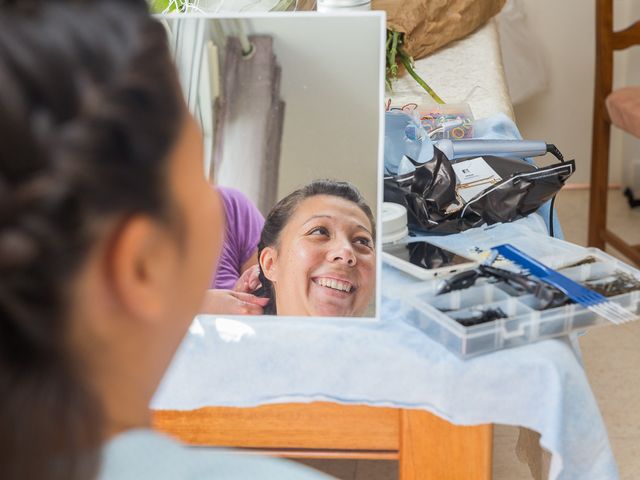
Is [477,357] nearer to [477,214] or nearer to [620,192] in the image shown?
[477,214]

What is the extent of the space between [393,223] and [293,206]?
0.17m

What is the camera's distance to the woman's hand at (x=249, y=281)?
1.04 m

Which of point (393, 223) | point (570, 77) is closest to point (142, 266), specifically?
point (393, 223)

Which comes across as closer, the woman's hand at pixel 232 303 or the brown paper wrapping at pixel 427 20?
the woman's hand at pixel 232 303

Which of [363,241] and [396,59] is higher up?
[396,59]

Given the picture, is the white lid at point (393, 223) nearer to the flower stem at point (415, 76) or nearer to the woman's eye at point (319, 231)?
the woman's eye at point (319, 231)

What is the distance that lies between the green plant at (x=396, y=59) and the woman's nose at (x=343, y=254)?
97 cm

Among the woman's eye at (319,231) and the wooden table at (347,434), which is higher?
the woman's eye at (319,231)

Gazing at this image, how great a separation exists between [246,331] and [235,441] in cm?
12

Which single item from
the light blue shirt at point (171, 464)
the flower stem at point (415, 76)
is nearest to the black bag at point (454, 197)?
the flower stem at point (415, 76)

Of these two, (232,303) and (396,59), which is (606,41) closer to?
(396,59)

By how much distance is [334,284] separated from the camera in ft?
3.35

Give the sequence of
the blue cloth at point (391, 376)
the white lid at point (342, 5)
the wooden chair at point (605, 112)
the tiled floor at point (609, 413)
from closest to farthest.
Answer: the blue cloth at point (391, 376), the white lid at point (342, 5), the tiled floor at point (609, 413), the wooden chair at point (605, 112)

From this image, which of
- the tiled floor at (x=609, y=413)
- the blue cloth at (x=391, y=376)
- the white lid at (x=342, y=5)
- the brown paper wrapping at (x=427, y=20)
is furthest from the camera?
the brown paper wrapping at (x=427, y=20)
